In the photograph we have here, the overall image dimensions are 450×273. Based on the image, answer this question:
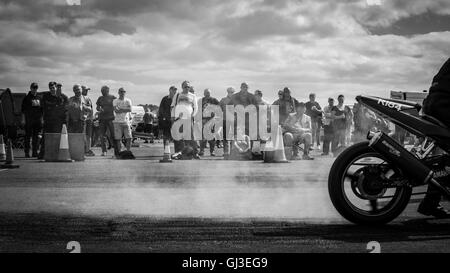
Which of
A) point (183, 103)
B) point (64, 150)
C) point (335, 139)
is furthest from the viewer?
point (335, 139)

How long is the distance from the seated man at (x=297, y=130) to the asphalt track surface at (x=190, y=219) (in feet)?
18.2

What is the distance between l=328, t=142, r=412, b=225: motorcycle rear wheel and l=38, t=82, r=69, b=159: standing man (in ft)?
33.1

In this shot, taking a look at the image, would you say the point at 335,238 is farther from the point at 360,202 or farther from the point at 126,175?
the point at 126,175

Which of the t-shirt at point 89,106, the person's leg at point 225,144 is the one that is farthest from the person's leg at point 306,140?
the t-shirt at point 89,106

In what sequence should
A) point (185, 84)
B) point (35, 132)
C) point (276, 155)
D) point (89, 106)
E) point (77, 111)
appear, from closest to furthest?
point (276, 155), point (185, 84), point (35, 132), point (77, 111), point (89, 106)

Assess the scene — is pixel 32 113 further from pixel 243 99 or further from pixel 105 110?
pixel 243 99

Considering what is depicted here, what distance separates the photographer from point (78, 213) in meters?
5.07

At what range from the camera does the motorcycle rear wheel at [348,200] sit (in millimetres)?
4453

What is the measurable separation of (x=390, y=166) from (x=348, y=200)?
1.57ft

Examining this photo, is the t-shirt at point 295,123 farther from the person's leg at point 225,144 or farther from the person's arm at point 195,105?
the person's arm at point 195,105

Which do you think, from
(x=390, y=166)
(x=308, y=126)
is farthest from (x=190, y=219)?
(x=308, y=126)

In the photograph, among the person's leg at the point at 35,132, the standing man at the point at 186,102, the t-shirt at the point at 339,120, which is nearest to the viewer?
the standing man at the point at 186,102

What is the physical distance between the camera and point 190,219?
4770 mm
